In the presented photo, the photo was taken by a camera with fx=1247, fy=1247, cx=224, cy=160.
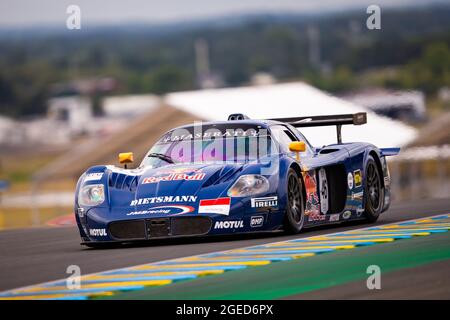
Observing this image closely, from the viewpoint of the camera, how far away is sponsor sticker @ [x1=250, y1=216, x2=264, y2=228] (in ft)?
36.6

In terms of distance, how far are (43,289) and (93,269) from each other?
1137mm

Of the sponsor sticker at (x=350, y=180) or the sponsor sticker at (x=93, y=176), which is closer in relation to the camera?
the sponsor sticker at (x=93, y=176)

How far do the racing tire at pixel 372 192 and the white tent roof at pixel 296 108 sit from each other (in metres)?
11.5

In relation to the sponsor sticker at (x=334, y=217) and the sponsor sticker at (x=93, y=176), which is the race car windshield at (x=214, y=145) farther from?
the sponsor sticker at (x=334, y=217)

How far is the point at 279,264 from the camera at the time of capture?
29.7ft

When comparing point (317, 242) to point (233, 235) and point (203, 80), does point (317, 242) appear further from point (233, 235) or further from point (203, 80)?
point (203, 80)

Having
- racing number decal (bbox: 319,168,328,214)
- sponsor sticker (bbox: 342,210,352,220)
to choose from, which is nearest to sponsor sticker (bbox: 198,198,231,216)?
racing number decal (bbox: 319,168,328,214)

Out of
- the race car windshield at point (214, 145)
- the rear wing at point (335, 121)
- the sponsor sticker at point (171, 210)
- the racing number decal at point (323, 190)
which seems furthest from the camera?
the rear wing at point (335, 121)

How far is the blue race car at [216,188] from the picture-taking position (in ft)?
36.1

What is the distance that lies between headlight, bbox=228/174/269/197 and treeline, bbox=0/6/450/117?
6771 centimetres

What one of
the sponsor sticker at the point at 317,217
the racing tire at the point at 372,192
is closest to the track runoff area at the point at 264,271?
the sponsor sticker at the point at 317,217

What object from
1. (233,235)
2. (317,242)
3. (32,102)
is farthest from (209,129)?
(32,102)

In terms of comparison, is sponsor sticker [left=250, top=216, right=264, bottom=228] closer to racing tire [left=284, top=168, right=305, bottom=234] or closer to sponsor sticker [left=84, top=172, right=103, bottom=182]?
racing tire [left=284, top=168, right=305, bottom=234]

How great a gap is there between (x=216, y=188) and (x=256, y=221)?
48 cm
